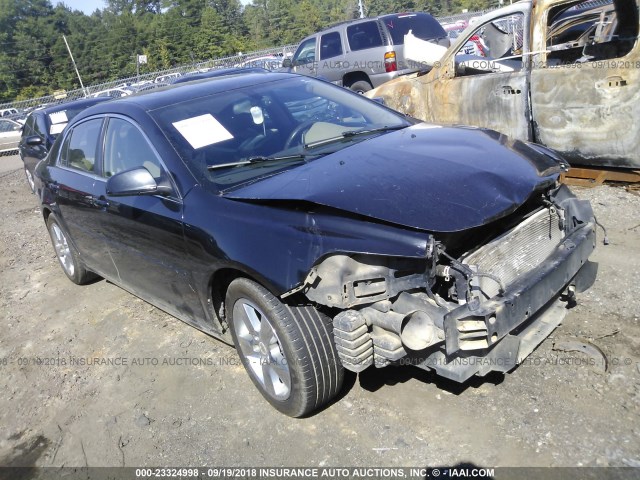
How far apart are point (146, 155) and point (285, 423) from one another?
1895mm

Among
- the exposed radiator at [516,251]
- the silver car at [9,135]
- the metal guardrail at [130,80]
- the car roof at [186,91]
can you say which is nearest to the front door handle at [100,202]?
the car roof at [186,91]

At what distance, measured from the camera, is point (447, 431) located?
286cm

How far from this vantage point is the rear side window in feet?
38.1

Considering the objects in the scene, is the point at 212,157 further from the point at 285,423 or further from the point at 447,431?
the point at 447,431

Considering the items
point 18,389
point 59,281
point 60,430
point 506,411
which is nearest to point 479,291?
point 506,411

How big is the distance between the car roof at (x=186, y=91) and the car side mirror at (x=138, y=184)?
0.59m

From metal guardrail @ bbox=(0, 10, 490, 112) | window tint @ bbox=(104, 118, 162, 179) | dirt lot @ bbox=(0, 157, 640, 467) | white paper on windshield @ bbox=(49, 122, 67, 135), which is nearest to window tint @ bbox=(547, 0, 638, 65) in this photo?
dirt lot @ bbox=(0, 157, 640, 467)

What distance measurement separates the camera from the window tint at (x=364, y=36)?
1173 cm

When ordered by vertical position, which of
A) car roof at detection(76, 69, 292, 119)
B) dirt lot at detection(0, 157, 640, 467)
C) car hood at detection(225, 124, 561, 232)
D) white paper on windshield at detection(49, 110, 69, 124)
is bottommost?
dirt lot at detection(0, 157, 640, 467)

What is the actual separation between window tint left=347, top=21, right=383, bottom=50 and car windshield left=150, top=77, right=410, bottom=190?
812cm

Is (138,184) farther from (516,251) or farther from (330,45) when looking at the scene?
(330,45)

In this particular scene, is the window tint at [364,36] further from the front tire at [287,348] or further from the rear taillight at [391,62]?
the front tire at [287,348]

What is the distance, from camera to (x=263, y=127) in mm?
3688

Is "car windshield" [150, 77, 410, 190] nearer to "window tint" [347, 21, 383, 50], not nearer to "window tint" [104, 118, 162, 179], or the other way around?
"window tint" [104, 118, 162, 179]
